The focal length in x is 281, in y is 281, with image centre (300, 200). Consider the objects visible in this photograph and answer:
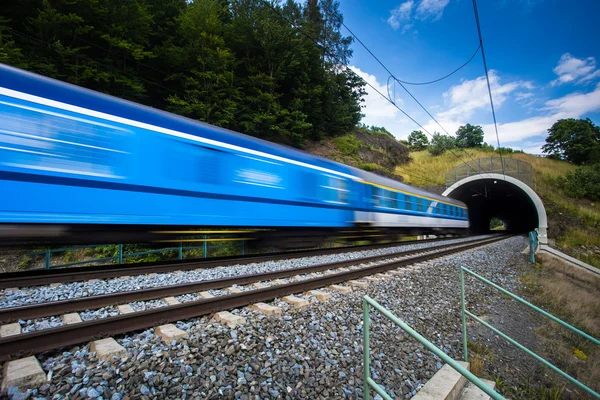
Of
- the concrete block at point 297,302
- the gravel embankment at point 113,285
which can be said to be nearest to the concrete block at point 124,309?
the gravel embankment at point 113,285

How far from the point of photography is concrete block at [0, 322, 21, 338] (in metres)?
2.96

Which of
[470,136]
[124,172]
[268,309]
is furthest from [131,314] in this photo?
[470,136]

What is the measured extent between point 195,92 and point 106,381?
18.8 meters

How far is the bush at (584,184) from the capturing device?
24094 mm

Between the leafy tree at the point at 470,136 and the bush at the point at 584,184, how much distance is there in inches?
1054

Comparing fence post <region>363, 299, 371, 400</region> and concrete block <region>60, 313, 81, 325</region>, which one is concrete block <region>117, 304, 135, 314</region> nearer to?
concrete block <region>60, 313, 81, 325</region>

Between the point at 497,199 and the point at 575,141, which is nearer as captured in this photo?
the point at 497,199

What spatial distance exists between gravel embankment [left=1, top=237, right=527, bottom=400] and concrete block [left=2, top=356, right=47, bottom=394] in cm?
9

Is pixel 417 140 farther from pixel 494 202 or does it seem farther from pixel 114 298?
pixel 114 298

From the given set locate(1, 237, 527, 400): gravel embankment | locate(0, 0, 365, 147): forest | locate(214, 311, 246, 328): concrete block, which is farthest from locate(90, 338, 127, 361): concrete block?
locate(0, 0, 365, 147): forest

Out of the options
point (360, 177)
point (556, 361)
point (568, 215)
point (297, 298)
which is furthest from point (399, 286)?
point (568, 215)

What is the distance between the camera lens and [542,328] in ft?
18.8

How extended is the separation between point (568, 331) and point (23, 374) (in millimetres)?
8968

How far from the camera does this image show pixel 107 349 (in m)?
2.64
